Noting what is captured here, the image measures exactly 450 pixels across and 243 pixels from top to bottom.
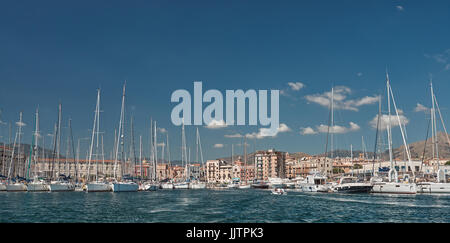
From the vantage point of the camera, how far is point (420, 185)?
71562mm

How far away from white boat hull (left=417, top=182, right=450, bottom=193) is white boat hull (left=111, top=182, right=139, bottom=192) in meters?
59.3

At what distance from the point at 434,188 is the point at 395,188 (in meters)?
9.80

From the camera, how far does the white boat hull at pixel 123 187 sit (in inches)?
3131

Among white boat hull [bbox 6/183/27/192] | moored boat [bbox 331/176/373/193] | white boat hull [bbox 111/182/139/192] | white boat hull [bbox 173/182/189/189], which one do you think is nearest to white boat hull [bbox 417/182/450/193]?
moored boat [bbox 331/176/373/193]

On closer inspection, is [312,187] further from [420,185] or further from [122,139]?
[122,139]

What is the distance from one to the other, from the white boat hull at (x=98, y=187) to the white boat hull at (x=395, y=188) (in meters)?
53.5

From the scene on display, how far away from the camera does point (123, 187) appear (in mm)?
81812

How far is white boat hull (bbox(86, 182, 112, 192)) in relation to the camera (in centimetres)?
7769

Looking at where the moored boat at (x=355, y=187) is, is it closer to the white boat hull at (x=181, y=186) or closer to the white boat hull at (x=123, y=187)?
the white boat hull at (x=123, y=187)

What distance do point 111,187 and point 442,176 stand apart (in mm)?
68256

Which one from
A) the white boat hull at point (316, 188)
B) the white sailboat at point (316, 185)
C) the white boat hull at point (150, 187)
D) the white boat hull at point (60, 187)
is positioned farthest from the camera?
the white boat hull at point (150, 187)

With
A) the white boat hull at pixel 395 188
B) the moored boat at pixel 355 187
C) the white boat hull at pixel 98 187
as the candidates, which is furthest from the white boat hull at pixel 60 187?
the white boat hull at pixel 395 188

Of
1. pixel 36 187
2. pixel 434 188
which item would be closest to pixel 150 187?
pixel 36 187
